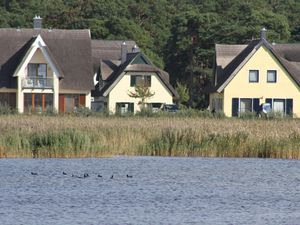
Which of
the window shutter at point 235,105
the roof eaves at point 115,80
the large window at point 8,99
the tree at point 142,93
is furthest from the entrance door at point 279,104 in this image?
the large window at point 8,99

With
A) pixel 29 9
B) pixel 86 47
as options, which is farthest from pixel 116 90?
pixel 29 9

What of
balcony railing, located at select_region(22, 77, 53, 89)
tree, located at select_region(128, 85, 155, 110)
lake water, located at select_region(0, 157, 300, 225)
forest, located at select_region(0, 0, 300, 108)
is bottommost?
lake water, located at select_region(0, 157, 300, 225)

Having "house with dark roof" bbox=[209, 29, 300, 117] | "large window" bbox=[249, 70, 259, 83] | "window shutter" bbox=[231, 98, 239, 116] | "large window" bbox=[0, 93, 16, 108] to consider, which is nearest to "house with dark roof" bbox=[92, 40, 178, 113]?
"house with dark roof" bbox=[209, 29, 300, 117]

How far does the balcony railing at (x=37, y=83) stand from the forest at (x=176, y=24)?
12.5m

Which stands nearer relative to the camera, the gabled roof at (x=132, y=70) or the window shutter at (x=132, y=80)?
the gabled roof at (x=132, y=70)

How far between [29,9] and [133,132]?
215 feet

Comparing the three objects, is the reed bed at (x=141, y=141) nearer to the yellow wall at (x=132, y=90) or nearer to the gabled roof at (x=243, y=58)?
the gabled roof at (x=243, y=58)

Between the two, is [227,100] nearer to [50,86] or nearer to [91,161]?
[50,86]

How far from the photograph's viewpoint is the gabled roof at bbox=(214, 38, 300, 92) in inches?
2670

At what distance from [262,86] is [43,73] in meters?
13.7

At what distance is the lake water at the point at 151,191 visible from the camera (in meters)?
23.3

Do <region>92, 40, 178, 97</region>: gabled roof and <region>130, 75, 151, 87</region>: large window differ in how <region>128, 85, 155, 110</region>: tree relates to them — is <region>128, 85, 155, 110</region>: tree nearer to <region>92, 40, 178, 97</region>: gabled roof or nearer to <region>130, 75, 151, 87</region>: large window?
<region>130, 75, 151, 87</region>: large window

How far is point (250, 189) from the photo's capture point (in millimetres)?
28906

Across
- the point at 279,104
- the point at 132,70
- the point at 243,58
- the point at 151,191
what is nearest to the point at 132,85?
the point at 132,70
